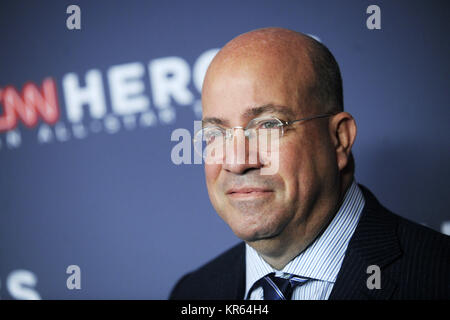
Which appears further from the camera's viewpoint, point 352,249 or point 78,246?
Answer: point 78,246

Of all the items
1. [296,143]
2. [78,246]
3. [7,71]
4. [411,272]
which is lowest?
[78,246]

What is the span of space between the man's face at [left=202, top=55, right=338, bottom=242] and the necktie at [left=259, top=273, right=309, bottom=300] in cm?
15

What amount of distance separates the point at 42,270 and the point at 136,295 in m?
0.59

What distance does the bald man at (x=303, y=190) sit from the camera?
1243 mm

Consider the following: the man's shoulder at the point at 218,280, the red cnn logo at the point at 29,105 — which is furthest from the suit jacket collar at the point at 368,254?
the red cnn logo at the point at 29,105

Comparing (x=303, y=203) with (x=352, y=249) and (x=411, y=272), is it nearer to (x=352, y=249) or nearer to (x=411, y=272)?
(x=352, y=249)

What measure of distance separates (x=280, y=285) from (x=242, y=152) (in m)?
0.44

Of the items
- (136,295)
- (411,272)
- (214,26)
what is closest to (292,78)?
(411,272)

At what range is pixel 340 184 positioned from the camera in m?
1.38

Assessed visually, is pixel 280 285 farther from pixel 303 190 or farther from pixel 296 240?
pixel 303 190

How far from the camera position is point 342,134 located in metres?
1.37

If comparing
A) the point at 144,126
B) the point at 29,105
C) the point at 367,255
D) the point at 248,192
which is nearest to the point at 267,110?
the point at 248,192

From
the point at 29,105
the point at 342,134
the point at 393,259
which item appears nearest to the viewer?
the point at 393,259

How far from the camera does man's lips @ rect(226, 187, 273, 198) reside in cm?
127
